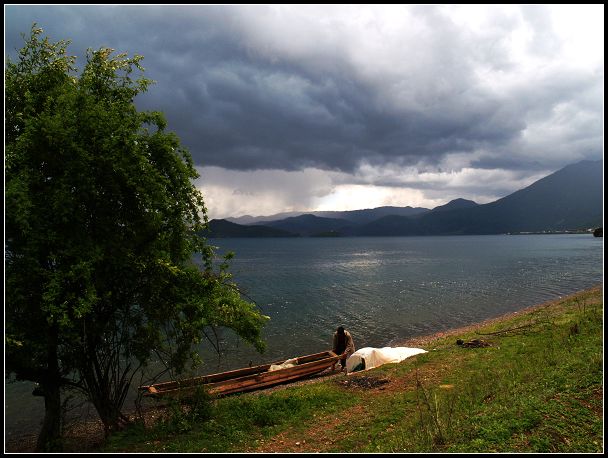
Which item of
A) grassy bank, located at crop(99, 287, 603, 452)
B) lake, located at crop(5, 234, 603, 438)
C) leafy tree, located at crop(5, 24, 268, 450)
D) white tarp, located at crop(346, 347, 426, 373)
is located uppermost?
A: leafy tree, located at crop(5, 24, 268, 450)

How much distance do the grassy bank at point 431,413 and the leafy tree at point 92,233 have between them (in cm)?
292

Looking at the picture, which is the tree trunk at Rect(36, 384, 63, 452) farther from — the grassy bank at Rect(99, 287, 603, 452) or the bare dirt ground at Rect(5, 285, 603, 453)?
the grassy bank at Rect(99, 287, 603, 452)

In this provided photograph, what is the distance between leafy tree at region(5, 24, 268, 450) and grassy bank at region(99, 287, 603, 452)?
2.92 m

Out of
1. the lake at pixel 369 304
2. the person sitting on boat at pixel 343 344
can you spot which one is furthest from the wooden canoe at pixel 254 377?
the lake at pixel 369 304

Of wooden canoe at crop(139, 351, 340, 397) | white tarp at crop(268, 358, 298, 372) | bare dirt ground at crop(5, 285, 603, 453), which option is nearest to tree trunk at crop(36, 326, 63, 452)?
bare dirt ground at crop(5, 285, 603, 453)

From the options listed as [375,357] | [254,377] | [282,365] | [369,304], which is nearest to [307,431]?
[254,377]

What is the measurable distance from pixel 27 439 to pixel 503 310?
51577mm

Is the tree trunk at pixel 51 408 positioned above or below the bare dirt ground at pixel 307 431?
above

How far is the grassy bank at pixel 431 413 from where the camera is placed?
31.6 feet

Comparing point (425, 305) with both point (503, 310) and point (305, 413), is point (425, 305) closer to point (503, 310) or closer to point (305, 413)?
point (503, 310)

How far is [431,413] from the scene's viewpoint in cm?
1070

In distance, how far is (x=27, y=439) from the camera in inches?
774

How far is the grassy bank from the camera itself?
962 cm

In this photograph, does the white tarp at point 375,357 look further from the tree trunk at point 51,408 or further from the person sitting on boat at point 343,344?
the tree trunk at point 51,408
